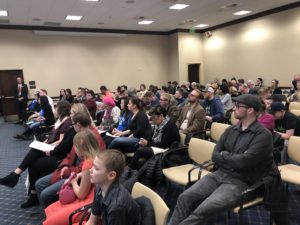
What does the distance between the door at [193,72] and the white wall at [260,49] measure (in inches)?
34.0

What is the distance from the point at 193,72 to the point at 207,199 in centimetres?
1239

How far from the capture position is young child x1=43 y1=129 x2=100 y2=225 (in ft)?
6.93

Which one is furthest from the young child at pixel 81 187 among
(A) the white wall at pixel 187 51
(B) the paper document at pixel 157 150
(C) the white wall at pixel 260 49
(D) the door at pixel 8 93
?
(A) the white wall at pixel 187 51

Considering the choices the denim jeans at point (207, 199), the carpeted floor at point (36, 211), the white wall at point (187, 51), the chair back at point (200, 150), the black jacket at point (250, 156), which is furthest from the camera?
the white wall at point (187, 51)

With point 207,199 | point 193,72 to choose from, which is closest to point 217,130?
point 207,199

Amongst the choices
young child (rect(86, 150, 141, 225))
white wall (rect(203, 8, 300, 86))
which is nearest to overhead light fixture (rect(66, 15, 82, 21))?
white wall (rect(203, 8, 300, 86))

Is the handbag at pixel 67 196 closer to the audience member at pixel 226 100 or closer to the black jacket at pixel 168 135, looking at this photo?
the black jacket at pixel 168 135

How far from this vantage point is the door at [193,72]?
1400 cm

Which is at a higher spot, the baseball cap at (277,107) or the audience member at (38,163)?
the baseball cap at (277,107)

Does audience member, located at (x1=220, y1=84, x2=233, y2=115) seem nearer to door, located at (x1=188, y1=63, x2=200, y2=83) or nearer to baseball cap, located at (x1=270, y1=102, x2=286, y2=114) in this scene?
baseball cap, located at (x1=270, y1=102, x2=286, y2=114)

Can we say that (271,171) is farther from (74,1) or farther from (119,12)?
(119,12)

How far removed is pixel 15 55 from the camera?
435 inches

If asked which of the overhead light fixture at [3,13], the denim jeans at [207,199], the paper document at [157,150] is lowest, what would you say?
the denim jeans at [207,199]

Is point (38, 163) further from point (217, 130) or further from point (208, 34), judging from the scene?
point (208, 34)
